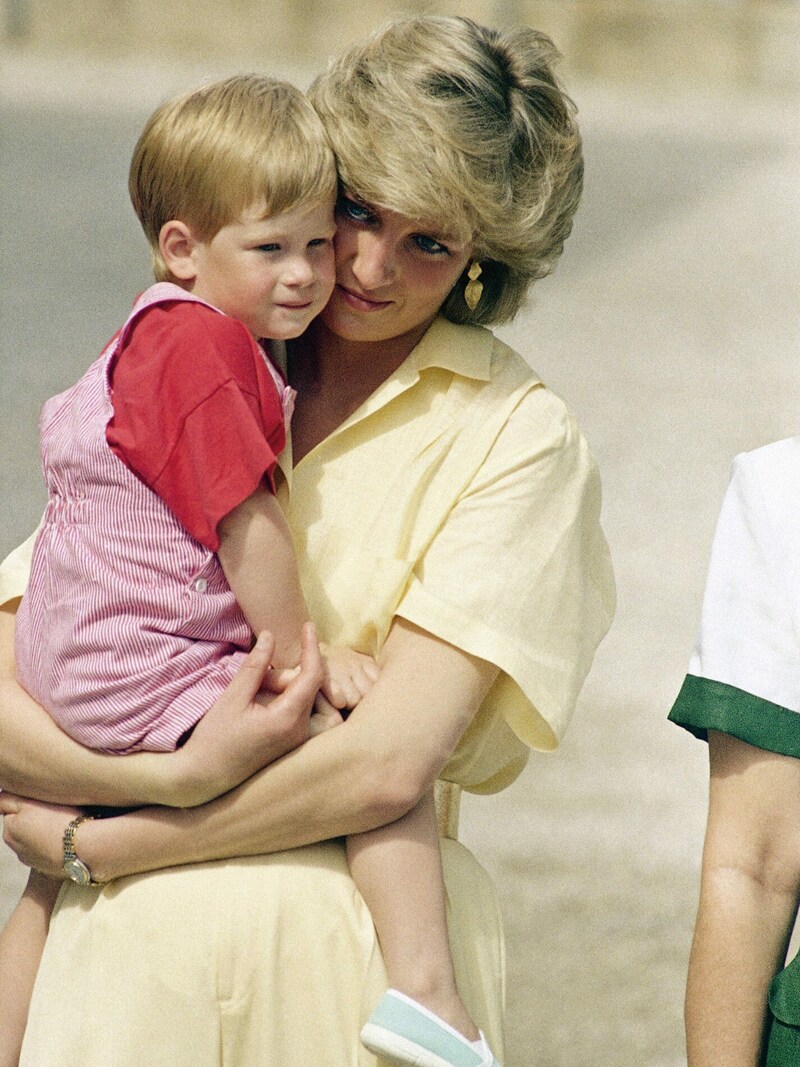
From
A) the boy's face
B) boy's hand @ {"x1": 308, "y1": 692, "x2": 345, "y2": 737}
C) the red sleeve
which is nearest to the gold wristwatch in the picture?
boy's hand @ {"x1": 308, "y1": 692, "x2": 345, "y2": 737}

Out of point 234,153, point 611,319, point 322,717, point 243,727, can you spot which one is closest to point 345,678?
point 322,717

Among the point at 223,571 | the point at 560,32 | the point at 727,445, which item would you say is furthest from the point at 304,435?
the point at 560,32

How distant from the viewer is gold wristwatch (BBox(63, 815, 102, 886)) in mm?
2254

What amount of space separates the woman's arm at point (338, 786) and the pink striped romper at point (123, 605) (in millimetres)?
114

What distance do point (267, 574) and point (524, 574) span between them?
35 cm

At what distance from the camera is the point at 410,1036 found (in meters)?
2.15

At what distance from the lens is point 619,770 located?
5.80 metres

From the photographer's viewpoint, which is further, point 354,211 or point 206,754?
point 354,211

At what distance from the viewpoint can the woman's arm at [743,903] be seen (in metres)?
2.00

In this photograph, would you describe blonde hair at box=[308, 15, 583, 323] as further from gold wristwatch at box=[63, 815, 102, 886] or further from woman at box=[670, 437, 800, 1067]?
gold wristwatch at box=[63, 815, 102, 886]

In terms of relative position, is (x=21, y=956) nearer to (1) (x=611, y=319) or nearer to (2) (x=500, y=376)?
(2) (x=500, y=376)

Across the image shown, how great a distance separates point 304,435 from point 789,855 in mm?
927

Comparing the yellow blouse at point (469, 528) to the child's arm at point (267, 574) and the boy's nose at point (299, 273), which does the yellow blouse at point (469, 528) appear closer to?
the child's arm at point (267, 574)

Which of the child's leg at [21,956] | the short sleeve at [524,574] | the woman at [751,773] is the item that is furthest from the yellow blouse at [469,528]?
the child's leg at [21,956]
